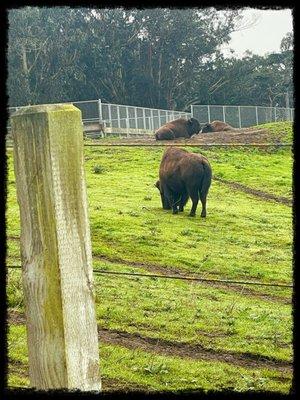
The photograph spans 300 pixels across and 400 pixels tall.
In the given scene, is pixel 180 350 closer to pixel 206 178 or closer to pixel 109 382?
pixel 109 382

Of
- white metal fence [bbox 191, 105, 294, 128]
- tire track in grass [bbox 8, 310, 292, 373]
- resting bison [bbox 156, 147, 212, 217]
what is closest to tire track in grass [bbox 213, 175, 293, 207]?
resting bison [bbox 156, 147, 212, 217]

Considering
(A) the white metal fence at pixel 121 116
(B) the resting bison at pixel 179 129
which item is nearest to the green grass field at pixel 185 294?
(B) the resting bison at pixel 179 129

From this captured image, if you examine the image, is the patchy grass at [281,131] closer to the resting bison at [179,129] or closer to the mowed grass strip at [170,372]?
the resting bison at [179,129]

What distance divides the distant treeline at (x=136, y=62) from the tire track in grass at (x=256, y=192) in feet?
62.3

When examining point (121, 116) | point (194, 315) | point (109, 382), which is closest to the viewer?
point (109, 382)

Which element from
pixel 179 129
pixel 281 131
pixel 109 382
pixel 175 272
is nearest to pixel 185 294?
pixel 175 272

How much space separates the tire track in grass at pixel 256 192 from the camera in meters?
21.5

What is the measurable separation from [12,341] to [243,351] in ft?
8.05

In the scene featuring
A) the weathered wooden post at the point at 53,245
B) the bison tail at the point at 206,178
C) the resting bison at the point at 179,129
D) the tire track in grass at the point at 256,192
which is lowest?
the tire track in grass at the point at 256,192

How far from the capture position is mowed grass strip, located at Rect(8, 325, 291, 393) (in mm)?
6664

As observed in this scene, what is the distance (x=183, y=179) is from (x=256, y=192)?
5.46 metres

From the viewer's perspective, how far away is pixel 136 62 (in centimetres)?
5134

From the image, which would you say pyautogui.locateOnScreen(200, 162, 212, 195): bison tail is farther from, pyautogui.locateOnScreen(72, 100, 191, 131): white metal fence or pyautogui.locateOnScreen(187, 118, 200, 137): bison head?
pyautogui.locateOnScreen(72, 100, 191, 131): white metal fence
